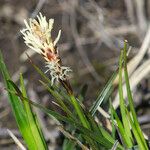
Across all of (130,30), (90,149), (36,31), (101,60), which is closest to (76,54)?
(101,60)

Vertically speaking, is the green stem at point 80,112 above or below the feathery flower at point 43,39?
below

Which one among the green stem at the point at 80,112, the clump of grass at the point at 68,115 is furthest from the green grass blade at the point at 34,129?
the green stem at the point at 80,112

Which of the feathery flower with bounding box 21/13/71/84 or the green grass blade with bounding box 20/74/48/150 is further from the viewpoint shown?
the green grass blade with bounding box 20/74/48/150

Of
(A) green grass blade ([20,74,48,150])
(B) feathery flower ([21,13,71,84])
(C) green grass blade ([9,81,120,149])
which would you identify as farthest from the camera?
(A) green grass blade ([20,74,48,150])

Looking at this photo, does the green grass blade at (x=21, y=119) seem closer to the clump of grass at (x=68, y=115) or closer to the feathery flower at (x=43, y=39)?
the clump of grass at (x=68, y=115)

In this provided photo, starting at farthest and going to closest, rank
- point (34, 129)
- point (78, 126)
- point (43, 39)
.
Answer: point (34, 129) < point (78, 126) < point (43, 39)

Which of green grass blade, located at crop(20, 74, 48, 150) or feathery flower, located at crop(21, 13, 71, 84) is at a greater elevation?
feathery flower, located at crop(21, 13, 71, 84)

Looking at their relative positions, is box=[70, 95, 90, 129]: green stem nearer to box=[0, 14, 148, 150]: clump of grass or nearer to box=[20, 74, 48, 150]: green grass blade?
box=[0, 14, 148, 150]: clump of grass

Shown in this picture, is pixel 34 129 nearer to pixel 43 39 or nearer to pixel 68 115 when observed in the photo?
pixel 68 115

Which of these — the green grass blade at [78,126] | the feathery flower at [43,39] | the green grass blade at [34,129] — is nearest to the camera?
the feathery flower at [43,39]

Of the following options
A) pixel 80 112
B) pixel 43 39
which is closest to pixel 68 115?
pixel 80 112

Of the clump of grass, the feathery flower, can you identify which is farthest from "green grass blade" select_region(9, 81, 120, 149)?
the feathery flower

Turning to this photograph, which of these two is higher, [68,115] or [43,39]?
[43,39]
